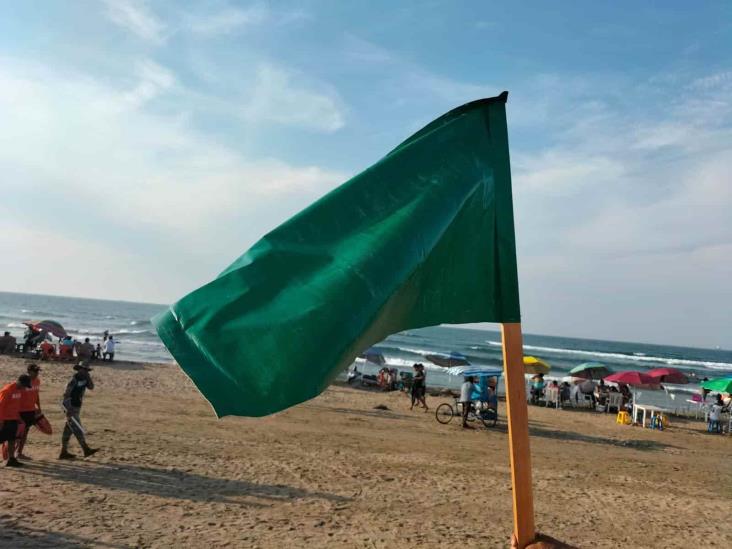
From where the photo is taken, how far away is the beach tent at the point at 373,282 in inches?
94.9

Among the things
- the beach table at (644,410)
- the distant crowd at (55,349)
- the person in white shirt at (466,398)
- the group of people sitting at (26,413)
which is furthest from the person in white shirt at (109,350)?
the beach table at (644,410)

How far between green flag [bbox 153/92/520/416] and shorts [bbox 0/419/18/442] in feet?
27.0

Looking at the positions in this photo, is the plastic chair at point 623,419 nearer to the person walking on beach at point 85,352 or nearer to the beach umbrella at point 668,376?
the beach umbrella at point 668,376

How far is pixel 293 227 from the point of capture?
2.89 metres

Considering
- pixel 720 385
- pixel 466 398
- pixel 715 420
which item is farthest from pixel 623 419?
pixel 466 398

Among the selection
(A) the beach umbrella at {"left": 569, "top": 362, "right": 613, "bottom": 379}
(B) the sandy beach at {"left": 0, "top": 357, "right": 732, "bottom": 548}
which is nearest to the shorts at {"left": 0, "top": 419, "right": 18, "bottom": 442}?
(B) the sandy beach at {"left": 0, "top": 357, "right": 732, "bottom": 548}

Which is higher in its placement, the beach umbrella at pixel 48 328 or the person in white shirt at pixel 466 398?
the beach umbrella at pixel 48 328

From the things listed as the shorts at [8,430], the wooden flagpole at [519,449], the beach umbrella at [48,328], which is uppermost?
the wooden flagpole at [519,449]

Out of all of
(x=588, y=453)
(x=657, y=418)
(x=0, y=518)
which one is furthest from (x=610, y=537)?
(x=657, y=418)

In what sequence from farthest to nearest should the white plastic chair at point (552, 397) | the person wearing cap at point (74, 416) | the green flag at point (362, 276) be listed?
the white plastic chair at point (552, 397) < the person wearing cap at point (74, 416) < the green flag at point (362, 276)

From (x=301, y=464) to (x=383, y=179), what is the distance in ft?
27.7

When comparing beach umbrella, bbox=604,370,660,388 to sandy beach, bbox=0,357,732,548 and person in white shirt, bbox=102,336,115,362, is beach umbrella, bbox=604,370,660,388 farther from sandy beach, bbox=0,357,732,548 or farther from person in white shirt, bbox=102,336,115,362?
person in white shirt, bbox=102,336,115,362

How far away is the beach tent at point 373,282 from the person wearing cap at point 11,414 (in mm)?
8262

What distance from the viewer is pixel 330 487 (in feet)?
29.8
